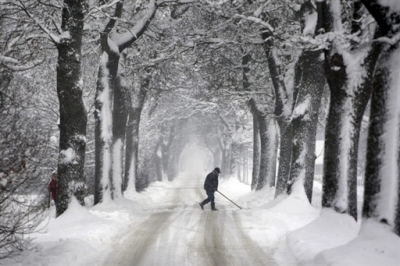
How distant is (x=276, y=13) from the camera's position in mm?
16984

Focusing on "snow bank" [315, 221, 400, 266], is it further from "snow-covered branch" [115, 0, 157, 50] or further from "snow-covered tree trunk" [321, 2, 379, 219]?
"snow-covered branch" [115, 0, 157, 50]

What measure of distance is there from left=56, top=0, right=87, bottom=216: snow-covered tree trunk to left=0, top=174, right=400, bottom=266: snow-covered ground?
2.17ft

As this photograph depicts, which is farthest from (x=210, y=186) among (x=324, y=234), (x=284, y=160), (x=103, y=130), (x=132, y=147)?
(x=324, y=234)

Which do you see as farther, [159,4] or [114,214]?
[159,4]

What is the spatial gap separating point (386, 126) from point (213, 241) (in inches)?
191

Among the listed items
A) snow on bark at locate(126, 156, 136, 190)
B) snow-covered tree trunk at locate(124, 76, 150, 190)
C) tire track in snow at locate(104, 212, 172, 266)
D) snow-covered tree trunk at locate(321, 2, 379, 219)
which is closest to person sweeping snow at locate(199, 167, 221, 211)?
tire track in snow at locate(104, 212, 172, 266)

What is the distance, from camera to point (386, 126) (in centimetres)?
647

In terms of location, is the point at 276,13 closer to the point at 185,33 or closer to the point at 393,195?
the point at 185,33

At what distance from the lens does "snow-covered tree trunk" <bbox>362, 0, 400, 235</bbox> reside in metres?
6.34

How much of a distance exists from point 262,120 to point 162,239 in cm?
1303

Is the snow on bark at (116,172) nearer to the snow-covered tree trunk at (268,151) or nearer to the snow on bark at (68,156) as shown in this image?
the snow on bark at (68,156)

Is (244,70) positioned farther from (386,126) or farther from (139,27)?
(386,126)

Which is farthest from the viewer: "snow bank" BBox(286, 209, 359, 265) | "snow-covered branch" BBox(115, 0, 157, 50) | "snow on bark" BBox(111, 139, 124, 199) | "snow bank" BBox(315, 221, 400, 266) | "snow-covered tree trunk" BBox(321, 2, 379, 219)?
"snow on bark" BBox(111, 139, 124, 199)

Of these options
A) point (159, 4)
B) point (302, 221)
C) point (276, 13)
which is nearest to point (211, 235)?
point (302, 221)
